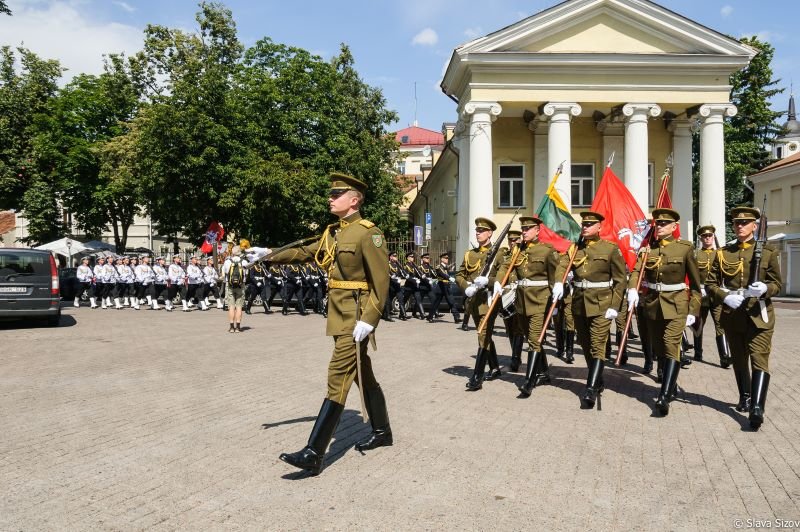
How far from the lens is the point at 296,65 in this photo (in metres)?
34.7

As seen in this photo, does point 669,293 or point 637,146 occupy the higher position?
point 637,146

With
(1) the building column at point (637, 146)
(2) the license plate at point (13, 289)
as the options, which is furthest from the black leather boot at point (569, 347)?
(1) the building column at point (637, 146)

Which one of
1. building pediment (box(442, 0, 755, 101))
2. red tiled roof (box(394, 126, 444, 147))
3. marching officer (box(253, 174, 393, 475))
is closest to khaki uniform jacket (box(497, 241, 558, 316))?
marching officer (box(253, 174, 393, 475))

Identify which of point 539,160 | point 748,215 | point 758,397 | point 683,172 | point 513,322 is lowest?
point 758,397

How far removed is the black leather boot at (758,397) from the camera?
6.39 metres

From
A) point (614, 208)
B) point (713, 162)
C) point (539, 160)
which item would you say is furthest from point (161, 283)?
point (713, 162)

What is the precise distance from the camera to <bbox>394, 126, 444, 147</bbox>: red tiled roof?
348 ft

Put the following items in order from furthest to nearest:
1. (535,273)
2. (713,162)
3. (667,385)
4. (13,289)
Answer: (713,162), (13,289), (535,273), (667,385)

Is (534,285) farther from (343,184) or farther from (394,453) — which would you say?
(343,184)

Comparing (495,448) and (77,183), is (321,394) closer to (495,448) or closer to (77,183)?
Answer: (495,448)

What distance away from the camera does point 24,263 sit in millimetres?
15797

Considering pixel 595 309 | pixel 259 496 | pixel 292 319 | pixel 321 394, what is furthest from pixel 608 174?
pixel 292 319

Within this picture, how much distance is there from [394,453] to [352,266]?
1.55 meters

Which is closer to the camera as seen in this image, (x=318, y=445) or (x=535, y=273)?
(x=318, y=445)
